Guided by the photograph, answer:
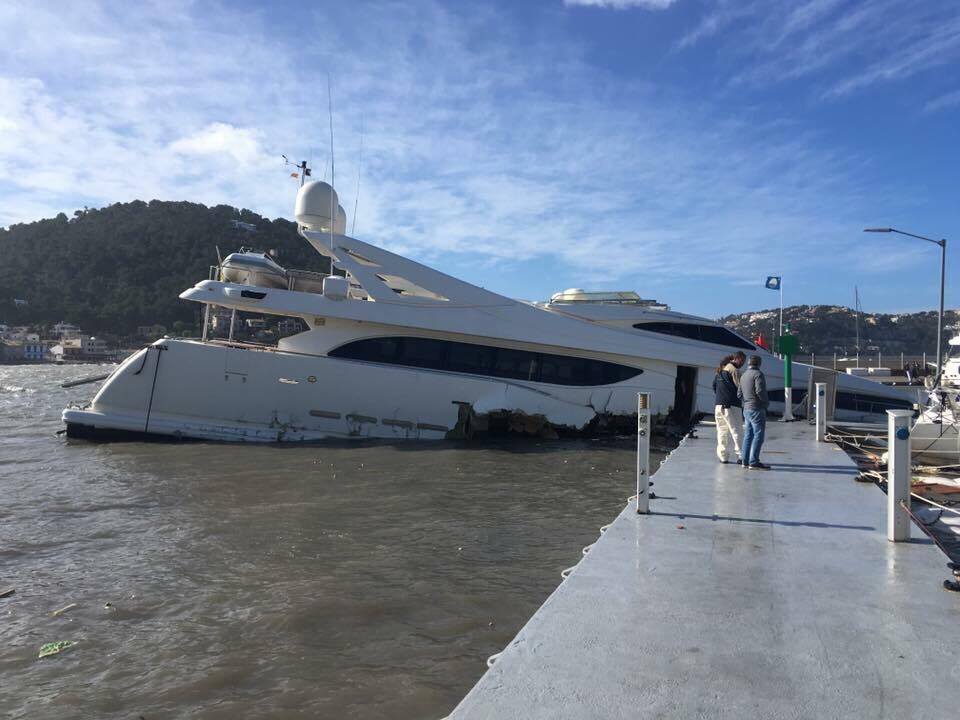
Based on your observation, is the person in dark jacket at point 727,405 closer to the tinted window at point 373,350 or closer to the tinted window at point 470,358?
A: the tinted window at point 470,358

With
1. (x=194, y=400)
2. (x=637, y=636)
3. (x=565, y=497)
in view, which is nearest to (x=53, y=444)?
(x=194, y=400)

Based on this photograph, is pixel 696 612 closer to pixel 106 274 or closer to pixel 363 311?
pixel 363 311

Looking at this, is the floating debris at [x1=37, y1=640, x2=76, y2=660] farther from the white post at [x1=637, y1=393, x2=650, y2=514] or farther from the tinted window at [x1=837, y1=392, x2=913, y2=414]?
the tinted window at [x1=837, y1=392, x2=913, y2=414]

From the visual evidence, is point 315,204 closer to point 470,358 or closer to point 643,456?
point 470,358

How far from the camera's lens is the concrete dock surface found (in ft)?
8.16

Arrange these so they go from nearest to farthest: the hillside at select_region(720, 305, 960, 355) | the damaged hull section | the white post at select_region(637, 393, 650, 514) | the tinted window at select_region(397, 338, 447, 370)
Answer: the white post at select_region(637, 393, 650, 514)
the damaged hull section
the tinted window at select_region(397, 338, 447, 370)
the hillside at select_region(720, 305, 960, 355)

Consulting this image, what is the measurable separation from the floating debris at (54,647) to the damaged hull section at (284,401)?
9.53 m

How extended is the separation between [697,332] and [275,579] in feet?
42.7

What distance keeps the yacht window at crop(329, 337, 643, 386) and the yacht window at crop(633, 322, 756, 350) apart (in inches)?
50.4

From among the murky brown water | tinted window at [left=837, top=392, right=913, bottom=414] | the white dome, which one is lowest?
the murky brown water


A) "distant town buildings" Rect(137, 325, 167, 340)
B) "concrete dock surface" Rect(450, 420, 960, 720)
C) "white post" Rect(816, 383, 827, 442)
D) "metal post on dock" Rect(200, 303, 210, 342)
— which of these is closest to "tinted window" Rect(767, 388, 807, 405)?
"white post" Rect(816, 383, 827, 442)

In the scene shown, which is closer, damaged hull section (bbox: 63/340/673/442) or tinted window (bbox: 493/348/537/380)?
damaged hull section (bbox: 63/340/673/442)

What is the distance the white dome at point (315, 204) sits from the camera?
15.9 m

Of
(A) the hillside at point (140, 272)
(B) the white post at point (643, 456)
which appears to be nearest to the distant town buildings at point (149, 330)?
(A) the hillside at point (140, 272)
